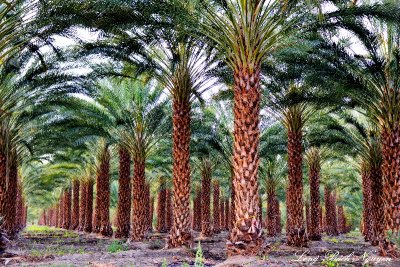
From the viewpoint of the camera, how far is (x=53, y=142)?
986 inches

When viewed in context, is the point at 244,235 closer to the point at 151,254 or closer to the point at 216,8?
the point at 151,254

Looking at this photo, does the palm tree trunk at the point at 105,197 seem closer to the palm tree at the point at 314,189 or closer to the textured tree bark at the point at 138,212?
the textured tree bark at the point at 138,212

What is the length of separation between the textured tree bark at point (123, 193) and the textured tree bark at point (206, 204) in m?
5.51

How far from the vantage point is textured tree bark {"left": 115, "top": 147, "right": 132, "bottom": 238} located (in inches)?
870

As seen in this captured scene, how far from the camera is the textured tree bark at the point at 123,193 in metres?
22.1

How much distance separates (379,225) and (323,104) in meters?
7.26

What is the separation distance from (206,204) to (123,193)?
6.43m

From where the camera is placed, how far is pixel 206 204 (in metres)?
26.9

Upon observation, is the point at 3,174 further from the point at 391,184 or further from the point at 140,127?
A: the point at 391,184

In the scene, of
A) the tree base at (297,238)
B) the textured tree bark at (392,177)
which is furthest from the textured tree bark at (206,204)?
the textured tree bark at (392,177)

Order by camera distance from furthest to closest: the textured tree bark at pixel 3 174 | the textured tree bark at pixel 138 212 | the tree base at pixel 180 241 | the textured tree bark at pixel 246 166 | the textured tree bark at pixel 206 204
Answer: the textured tree bark at pixel 206 204, the textured tree bark at pixel 138 212, the textured tree bark at pixel 3 174, the tree base at pixel 180 241, the textured tree bark at pixel 246 166

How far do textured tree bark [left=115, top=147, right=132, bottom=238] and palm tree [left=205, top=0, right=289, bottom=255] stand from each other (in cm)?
1204

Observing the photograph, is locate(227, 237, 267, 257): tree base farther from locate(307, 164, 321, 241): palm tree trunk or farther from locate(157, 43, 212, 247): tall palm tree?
locate(307, 164, 321, 241): palm tree trunk

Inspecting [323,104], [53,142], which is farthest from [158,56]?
[53,142]
